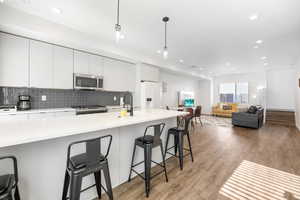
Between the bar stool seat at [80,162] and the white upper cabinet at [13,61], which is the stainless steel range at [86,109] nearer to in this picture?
the white upper cabinet at [13,61]

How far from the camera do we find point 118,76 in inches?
173

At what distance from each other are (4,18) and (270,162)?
5.50m

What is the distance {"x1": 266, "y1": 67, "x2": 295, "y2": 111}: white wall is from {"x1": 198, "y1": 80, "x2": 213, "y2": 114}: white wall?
3077 mm

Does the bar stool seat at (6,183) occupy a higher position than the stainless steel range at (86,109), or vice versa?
the stainless steel range at (86,109)

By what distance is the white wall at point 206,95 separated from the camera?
950 centimetres

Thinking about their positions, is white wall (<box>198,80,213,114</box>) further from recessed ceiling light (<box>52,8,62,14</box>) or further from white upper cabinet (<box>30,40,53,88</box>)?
recessed ceiling light (<box>52,8,62,14</box>)

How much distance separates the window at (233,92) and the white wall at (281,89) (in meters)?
1.15

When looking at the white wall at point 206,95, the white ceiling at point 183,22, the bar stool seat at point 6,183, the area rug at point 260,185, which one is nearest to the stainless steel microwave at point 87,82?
the white ceiling at point 183,22

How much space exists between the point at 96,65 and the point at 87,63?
252mm

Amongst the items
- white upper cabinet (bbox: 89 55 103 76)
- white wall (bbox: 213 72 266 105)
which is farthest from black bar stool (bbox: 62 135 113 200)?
white wall (bbox: 213 72 266 105)

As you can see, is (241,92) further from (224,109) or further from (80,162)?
(80,162)

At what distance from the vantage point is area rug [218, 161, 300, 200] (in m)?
1.71

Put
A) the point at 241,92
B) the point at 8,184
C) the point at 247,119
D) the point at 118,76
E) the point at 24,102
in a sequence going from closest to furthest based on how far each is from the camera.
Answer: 1. the point at 8,184
2. the point at 24,102
3. the point at 118,76
4. the point at 247,119
5. the point at 241,92

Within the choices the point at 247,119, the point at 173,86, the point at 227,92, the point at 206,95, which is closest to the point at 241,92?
the point at 227,92
